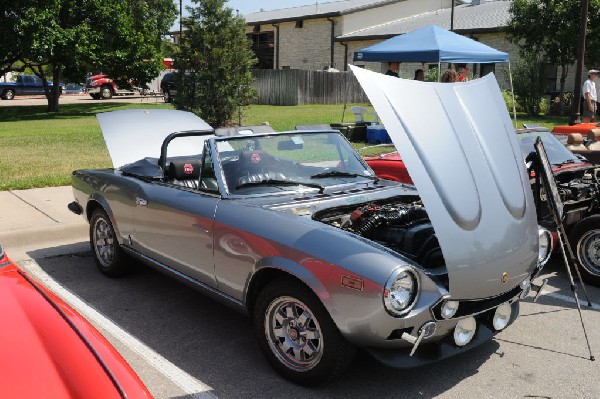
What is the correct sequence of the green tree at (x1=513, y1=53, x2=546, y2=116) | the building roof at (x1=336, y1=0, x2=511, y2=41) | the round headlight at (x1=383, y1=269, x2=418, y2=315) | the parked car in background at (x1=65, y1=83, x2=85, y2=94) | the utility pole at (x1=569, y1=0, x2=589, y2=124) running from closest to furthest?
the round headlight at (x1=383, y1=269, x2=418, y2=315), the utility pole at (x1=569, y1=0, x2=589, y2=124), the green tree at (x1=513, y1=53, x2=546, y2=116), the building roof at (x1=336, y1=0, x2=511, y2=41), the parked car in background at (x1=65, y1=83, x2=85, y2=94)

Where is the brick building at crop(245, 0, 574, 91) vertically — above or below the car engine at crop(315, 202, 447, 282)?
above

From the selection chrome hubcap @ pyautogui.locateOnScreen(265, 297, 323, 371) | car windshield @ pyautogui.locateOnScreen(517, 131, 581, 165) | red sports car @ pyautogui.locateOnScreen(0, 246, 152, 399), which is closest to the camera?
red sports car @ pyautogui.locateOnScreen(0, 246, 152, 399)

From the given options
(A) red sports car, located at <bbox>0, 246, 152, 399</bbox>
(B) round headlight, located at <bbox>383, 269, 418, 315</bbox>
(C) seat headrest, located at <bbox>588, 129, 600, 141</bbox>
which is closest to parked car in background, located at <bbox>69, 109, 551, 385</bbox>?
(B) round headlight, located at <bbox>383, 269, 418, 315</bbox>

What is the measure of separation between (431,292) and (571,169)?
12.3 feet

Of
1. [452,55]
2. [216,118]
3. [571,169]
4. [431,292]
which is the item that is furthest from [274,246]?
[216,118]

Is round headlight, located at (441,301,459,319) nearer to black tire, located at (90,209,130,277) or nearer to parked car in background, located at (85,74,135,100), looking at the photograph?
black tire, located at (90,209,130,277)

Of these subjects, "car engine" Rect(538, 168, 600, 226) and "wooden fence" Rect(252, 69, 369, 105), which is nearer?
"car engine" Rect(538, 168, 600, 226)

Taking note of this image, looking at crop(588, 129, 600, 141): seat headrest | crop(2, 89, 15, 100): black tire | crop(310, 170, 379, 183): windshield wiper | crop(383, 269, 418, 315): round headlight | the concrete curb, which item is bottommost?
the concrete curb

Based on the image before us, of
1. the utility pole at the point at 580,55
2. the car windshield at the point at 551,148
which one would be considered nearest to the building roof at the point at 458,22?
the utility pole at the point at 580,55

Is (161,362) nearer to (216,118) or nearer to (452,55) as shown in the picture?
(452,55)

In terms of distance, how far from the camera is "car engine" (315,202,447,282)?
3619 millimetres

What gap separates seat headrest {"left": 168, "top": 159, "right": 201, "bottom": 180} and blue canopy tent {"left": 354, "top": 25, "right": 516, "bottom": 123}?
30.3 feet

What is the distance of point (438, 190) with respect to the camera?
340 cm

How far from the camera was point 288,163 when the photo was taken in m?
4.65
